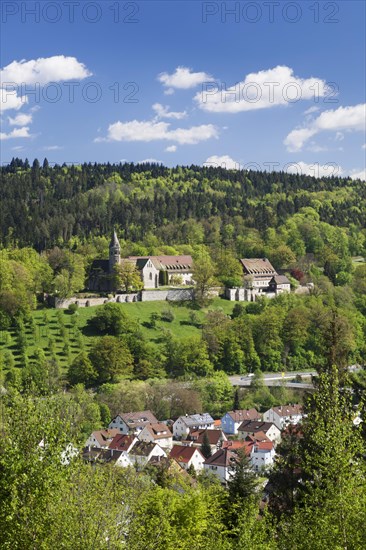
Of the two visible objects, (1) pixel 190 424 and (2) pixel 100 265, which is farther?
(2) pixel 100 265

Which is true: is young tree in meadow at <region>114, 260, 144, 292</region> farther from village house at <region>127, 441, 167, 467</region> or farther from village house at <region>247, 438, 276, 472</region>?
village house at <region>127, 441, 167, 467</region>

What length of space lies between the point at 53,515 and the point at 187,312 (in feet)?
219

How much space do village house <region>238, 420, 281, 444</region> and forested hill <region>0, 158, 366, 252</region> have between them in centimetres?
5458

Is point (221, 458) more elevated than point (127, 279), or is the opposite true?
point (127, 279)

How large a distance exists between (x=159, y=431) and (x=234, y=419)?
7357mm

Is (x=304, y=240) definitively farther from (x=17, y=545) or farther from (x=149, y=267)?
(x=17, y=545)

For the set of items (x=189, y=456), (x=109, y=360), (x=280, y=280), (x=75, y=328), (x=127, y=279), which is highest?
(x=127, y=279)

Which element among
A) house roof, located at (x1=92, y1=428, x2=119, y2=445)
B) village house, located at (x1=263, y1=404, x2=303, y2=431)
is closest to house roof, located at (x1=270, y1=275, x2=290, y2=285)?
village house, located at (x1=263, y1=404, x2=303, y2=431)

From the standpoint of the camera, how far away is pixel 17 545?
1317 centimetres

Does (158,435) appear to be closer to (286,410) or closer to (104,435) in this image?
(104,435)

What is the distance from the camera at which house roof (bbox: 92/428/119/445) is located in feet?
158

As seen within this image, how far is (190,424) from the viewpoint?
5462 cm

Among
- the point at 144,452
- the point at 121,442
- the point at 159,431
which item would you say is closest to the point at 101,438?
the point at 121,442

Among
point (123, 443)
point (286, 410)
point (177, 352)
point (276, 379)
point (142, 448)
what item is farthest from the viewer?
point (276, 379)
